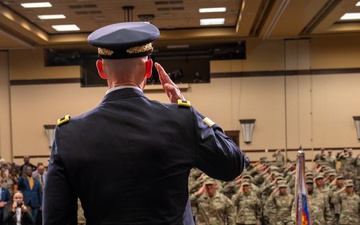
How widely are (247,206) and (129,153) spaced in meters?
9.64

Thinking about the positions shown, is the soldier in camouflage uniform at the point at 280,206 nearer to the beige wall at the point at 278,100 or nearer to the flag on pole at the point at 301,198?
the flag on pole at the point at 301,198

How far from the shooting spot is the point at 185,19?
58.1 ft

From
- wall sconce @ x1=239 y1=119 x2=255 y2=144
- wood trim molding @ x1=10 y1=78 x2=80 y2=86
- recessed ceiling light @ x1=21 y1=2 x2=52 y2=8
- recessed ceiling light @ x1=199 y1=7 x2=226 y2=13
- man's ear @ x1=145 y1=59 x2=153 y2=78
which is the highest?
recessed ceiling light @ x1=21 y1=2 x2=52 y2=8

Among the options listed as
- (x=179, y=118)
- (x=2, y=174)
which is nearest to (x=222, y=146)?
(x=179, y=118)

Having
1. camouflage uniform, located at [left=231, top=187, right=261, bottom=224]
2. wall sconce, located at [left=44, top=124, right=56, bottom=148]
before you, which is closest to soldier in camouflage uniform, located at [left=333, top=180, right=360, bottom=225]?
camouflage uniform, located at [left=231, top=187, right=261, bottom=224]

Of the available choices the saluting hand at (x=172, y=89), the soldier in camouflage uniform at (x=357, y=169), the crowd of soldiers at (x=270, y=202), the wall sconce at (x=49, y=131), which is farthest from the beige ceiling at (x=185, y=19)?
the saluting hand at (x=172, y=89)

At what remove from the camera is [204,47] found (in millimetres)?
20703

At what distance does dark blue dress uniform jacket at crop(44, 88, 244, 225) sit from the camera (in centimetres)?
148

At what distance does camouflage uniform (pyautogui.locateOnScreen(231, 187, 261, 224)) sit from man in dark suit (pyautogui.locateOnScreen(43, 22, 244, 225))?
372 inches

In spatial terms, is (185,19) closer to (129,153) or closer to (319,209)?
(319,209)

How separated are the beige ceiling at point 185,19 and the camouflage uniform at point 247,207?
523cm

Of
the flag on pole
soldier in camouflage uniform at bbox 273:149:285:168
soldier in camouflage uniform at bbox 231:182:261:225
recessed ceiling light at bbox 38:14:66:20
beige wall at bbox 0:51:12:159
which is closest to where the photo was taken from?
the flag on pole

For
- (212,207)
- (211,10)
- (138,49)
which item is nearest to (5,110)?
(211,10)

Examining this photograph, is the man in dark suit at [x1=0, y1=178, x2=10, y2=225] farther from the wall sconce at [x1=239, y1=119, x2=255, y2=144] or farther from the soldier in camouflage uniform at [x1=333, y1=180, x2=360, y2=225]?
the wall sconce at [x1=239, y1=119, x2=255, y2=144]
